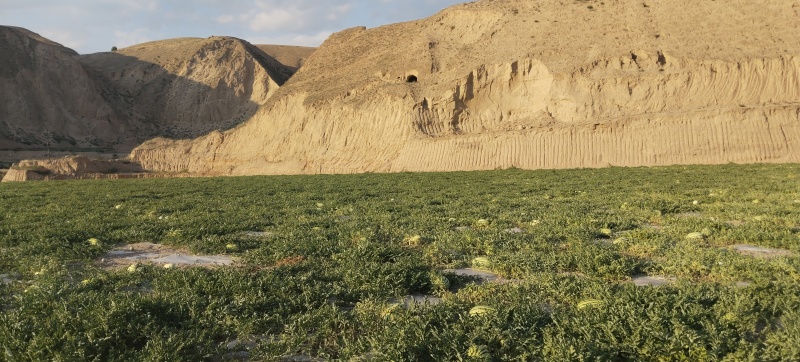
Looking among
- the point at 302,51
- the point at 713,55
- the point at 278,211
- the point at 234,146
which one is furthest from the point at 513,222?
the point at 302,51

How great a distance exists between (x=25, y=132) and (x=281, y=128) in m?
46.0

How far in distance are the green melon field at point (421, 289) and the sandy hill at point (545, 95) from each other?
25.3 meters

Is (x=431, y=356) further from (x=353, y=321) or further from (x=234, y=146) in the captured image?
(x=234, y=146)

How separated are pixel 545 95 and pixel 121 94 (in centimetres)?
7694

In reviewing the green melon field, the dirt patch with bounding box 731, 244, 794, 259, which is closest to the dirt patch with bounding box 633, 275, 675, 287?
the green melon field

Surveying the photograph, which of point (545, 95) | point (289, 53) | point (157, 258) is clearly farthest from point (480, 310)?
point (289, 53)

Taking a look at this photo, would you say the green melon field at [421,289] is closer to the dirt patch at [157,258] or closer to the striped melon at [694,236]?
the striped melon at [694,236]

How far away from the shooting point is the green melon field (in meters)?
3.58

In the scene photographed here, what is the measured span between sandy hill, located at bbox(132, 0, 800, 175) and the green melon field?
82.9ft

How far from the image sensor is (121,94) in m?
86.6

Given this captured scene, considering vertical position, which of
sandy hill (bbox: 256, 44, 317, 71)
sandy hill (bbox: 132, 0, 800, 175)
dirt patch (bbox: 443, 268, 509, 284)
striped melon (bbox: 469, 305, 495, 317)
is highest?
sandy hill (bbox: 256, 44, 317, 71)

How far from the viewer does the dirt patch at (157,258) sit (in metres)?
6.88

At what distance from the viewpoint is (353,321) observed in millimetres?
4258

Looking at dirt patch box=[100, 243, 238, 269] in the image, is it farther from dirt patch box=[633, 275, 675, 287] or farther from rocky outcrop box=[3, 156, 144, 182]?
rocky outcrop box=[3, 156, 144, 182]
